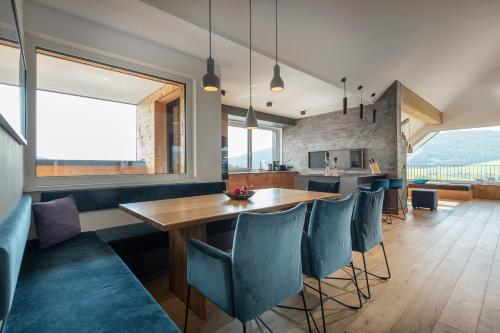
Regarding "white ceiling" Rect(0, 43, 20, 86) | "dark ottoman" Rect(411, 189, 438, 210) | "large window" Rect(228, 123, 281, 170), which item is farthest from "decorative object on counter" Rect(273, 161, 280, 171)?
"white ceiling" Rect(0, 43, 20, 86)

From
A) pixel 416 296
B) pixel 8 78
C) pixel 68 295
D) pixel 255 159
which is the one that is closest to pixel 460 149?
pixel 255 159

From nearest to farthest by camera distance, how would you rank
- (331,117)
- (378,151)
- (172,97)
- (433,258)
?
(433,258) < (172,97) < (378,151) < (331,117)

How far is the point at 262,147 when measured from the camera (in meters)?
8.16

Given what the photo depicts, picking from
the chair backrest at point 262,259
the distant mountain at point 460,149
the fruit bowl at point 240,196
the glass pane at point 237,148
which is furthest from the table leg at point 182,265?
the distant mountain at point 460,149

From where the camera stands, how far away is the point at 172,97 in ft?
12.7

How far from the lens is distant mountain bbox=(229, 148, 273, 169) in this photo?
729cm

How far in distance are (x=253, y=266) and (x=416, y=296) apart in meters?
1.73

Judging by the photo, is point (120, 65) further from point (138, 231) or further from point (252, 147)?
point (252, 147)

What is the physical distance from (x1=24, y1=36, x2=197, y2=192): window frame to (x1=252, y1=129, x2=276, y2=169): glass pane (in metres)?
4.22

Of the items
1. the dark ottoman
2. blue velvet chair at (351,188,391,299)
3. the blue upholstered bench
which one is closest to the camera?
blue velvet chair at (351,188,391,299)

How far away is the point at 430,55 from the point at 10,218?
6686 millimetres

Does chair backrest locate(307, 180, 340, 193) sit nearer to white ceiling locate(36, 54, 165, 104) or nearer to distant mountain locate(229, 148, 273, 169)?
white ceiling locate(36, 54, 165, 104)

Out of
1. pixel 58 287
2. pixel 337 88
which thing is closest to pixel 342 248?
pixel 58 287

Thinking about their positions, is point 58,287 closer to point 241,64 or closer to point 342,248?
point 342,248
